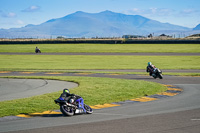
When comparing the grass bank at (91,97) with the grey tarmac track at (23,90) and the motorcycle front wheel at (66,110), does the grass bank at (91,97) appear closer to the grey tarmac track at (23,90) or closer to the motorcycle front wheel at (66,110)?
the grey tarmac track at (23,90)

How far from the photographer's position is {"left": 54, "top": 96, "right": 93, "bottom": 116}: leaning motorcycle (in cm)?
1313

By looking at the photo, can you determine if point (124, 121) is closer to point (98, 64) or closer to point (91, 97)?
point (91, 97)

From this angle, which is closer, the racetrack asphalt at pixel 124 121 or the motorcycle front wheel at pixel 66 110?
the racetrack asphalt at pixel 124 121

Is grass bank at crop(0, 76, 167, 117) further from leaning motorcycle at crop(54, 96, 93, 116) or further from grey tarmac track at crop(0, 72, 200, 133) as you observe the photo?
leaning motorcycle at crop(54, 96, 93, 116)

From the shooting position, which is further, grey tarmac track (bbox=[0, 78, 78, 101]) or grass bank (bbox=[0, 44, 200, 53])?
grass bank (bbox=[0, 44, 200, 53])

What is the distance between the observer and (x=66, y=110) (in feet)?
43.4

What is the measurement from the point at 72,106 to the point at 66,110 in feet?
0.90

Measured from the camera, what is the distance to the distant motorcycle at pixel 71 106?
13.1 metres

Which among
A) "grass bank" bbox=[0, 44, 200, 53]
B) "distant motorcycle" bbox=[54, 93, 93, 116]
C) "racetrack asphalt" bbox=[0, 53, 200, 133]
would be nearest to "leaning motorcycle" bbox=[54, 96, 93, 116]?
"distant motorcycle" bbox=[54, 93, 93, 116]

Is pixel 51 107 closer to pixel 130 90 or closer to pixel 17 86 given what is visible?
pixel 130 90

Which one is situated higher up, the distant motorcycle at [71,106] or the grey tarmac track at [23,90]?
the distant motorcycle at [71,106]

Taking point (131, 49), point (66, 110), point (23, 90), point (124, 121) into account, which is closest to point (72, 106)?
point (66, 110)

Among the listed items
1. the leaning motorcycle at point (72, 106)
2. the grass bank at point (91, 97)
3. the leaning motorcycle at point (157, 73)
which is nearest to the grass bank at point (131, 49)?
the leaning motorcycle at point (157, 73)

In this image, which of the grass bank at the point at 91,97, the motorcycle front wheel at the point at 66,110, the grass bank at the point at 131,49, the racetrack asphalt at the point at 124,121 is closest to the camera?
the racetrack asphalt at the point at 124,121
